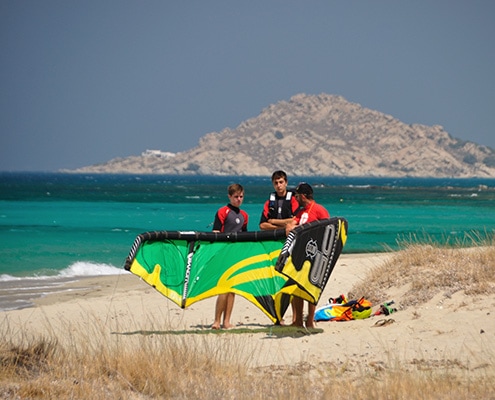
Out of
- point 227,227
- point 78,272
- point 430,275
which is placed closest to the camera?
point 227,227

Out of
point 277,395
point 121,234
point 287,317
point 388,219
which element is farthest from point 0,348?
point 388,219

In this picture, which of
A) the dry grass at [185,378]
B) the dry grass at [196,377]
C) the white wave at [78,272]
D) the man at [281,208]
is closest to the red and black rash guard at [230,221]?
the man at [281,208]

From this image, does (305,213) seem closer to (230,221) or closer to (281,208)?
(281,208)

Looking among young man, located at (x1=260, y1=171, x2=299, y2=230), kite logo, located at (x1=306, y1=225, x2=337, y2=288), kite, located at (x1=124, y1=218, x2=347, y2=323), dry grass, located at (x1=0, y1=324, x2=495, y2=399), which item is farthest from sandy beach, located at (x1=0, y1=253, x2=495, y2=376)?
young man, located at (x1=260, y1=171, x2=299, y2=230)

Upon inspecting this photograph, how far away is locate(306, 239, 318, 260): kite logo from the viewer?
28.8ft

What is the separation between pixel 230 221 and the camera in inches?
383

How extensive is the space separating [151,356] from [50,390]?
3.16 feet

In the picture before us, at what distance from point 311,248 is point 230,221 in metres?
1.33

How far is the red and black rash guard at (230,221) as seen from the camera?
973 centimetres

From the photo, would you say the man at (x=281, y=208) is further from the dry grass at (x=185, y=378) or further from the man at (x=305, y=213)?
the dry grass at (x=185, y=378)

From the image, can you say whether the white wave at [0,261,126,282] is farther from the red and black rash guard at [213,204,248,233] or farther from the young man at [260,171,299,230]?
the young man at [260,171,299,230]

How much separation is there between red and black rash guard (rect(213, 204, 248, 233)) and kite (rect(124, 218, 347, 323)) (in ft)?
0.56

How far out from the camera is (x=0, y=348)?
707 cm

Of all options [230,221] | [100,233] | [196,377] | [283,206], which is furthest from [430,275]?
[100,233]
